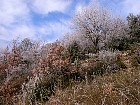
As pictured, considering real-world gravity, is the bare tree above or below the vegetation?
above

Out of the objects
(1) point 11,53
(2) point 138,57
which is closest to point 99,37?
(1) point 11,53

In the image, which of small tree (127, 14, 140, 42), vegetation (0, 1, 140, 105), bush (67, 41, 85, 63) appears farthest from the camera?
small tree (127, 14, 140, 42)

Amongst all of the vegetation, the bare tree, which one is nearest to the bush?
the vegetation

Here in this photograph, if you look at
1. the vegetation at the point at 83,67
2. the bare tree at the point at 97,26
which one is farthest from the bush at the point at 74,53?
the bare tree at the point at 97,26

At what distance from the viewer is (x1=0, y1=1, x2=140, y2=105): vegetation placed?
276 inches

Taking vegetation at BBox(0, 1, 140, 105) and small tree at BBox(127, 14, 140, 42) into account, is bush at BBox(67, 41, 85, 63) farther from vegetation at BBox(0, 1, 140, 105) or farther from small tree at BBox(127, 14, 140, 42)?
small tree at BBox(127, 14, 140, 42)

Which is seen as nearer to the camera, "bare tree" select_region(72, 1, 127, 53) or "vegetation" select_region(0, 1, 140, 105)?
"vegetation" select_region(0, 1, 140, 105)

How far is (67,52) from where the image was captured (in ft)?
73.5

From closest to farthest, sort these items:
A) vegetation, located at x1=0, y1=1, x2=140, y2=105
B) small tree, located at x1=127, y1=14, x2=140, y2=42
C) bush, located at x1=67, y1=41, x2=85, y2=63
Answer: vegetation, located at x1=0, y1=1, x2=140, y2=105, bush, located at x1=67, y1=41, x2=85, y2=63, small tree, located at x1=127, y1=14, x2=140, y2=42

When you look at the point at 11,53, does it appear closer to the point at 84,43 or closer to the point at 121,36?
the point at 84,43

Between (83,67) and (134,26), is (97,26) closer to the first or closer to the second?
(134,26)

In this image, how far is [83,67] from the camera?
55.6ft

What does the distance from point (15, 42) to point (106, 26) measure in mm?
13032

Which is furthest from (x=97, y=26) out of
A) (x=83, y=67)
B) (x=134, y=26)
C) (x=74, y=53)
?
(x=83, y=67)
